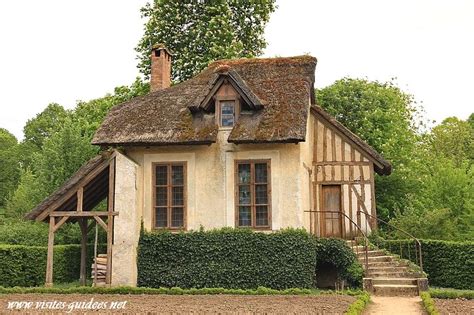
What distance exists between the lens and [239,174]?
19859mm

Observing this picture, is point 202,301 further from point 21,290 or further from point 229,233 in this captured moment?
point 21,290

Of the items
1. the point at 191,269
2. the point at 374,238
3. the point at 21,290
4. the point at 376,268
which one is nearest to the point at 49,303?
the point at 21,290

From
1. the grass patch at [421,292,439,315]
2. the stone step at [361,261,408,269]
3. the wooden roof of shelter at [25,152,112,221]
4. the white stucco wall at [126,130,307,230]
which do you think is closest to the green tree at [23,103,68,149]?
the wooden roof of shelter at [25,152,112,221]

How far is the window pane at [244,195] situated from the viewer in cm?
Answer: 1966

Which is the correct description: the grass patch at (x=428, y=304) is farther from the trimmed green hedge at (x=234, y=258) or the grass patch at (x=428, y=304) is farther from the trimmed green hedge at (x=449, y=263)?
the trimmed green hedge at (x=449, y=263)

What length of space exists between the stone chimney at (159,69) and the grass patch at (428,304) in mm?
13616

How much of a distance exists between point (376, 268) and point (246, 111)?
700 cm

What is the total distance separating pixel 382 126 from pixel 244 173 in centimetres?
1442

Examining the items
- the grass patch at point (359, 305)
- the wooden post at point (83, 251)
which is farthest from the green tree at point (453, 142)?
the grass patch at point (359, 305)

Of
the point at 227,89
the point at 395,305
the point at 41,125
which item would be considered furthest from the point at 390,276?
the point at 41,125

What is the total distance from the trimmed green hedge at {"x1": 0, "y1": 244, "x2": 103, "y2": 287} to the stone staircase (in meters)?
11.5

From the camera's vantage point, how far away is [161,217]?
20.1 meters

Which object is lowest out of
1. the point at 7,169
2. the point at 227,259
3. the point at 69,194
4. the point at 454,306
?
the point at 454,306

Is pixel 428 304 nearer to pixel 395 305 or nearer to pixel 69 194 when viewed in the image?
pixel 395 305
